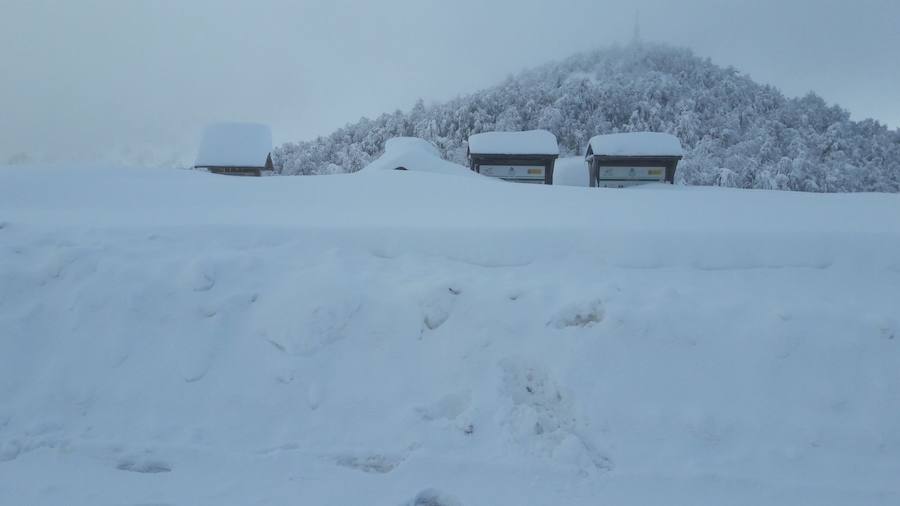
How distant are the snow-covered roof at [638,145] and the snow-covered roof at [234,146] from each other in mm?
15865

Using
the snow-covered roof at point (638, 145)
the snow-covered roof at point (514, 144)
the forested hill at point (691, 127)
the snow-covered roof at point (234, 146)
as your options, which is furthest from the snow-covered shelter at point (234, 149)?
the forested hill at point (691, 127)

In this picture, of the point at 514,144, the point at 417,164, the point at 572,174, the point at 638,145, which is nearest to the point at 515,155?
the point at 514,144

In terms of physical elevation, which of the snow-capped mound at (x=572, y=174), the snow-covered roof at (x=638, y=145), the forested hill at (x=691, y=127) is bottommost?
the snow-capped mound at (x=572, y=174)

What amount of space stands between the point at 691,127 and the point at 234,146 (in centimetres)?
4238

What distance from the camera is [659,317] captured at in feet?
12.5

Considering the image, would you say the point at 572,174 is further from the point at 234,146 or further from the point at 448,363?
the point at 448,363

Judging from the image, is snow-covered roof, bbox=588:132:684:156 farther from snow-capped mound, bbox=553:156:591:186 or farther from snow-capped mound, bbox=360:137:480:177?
snow-capped mound, bbox=360:137:480:177

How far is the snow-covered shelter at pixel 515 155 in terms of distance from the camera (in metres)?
17.5

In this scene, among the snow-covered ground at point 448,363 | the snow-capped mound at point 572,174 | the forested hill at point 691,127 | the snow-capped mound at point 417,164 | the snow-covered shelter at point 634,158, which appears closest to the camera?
the snow-covered ground at point 448,363

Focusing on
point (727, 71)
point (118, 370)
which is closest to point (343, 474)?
point (118, 370)

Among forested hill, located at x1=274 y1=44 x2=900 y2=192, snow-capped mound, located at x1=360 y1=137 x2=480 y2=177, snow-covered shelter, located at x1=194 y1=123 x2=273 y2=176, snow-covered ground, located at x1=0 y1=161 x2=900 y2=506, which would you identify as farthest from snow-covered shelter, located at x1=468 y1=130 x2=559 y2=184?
forested hill, located at x1=274 y1=44 x2=900 y2=192

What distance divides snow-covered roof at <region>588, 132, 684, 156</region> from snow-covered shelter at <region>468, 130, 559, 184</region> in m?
2.06

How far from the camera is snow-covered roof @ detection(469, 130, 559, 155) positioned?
57.0 ft

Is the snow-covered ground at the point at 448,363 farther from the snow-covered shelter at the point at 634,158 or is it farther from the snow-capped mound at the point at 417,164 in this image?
the snow-covered shelter at the point at 634,158
